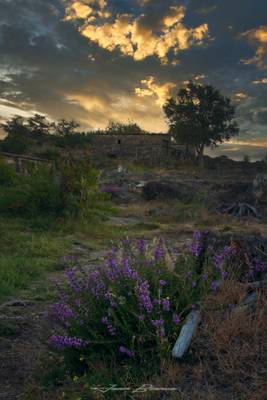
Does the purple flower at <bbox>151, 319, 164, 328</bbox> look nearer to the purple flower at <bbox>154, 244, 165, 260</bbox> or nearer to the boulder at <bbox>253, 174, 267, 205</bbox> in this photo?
the purple flower at <bbox>154, 244, 165, 260</bbox>

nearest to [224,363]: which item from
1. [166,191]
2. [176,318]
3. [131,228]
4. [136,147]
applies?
[176,318]

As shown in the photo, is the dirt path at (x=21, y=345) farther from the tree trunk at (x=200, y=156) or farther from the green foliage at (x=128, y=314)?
the tree trunk at (x=200, y=156)

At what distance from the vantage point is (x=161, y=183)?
20.6 meters

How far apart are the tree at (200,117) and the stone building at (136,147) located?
9.80 ft

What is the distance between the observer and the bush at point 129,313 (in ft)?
9.02

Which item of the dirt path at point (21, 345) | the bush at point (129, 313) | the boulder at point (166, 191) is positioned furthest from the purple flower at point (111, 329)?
the boulder at point (166, 191)

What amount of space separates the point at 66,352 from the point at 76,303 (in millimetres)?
384

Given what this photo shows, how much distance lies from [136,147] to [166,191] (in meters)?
25.5

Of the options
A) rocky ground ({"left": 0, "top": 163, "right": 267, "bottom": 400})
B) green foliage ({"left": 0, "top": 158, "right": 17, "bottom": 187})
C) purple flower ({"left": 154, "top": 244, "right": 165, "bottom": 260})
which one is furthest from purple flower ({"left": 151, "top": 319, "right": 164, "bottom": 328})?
green foliage ({"left": 0, "top": 158, "right": 17, "bottom": 187})

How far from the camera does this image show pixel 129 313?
Result: 2.98 metres

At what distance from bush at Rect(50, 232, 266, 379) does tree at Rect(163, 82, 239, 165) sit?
43.6m

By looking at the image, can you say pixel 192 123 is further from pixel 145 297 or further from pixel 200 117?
pixel 145 297

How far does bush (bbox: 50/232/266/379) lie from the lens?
275 cm

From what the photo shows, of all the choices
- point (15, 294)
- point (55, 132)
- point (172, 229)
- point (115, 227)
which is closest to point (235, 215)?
point (172, 229)
